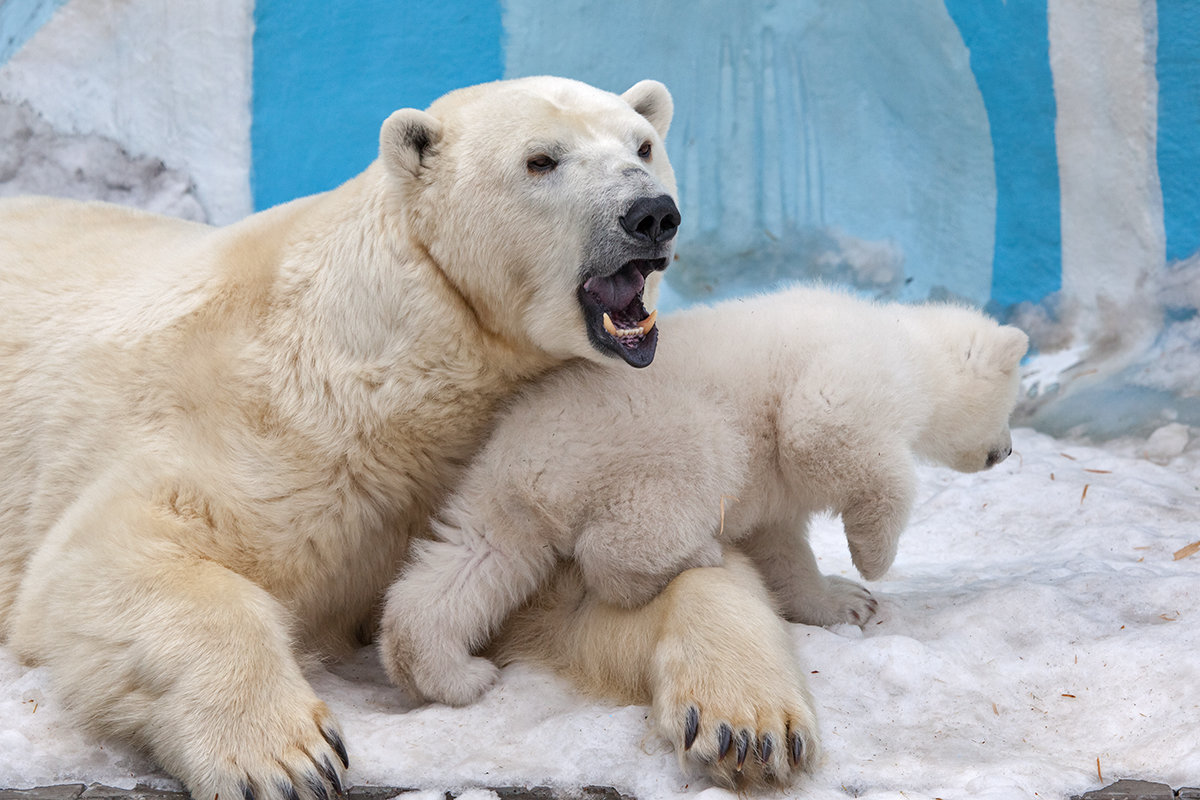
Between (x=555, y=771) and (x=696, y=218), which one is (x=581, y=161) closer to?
(x=555, y=771)

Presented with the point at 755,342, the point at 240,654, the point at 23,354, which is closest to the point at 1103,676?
the point at 755,342

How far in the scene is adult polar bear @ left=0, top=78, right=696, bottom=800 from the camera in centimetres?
244

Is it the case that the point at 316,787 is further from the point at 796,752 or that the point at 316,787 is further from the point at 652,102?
the point at 652,102

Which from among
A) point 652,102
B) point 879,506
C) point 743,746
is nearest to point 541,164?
point 652,102

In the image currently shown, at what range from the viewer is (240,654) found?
2.30m

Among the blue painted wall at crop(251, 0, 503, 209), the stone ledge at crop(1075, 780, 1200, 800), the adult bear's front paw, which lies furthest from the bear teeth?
Result: the blue painted wall at crop(251, 0, 503, 209)

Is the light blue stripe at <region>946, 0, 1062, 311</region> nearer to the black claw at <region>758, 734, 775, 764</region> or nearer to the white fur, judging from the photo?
the white fur

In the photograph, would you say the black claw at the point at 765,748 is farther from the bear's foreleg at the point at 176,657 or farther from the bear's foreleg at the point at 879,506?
the bear's foreleg at the point at 176,657

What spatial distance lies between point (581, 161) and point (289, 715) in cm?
137

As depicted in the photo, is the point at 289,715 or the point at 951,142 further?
the point at 951,142

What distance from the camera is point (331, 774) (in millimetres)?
2145

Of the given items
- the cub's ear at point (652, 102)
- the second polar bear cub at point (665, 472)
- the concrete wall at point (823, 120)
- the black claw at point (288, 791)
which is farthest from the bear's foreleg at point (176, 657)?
the concrete wall at point (823, 120)

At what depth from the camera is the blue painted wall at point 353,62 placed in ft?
20.3

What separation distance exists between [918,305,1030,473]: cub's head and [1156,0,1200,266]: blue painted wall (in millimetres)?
2884
